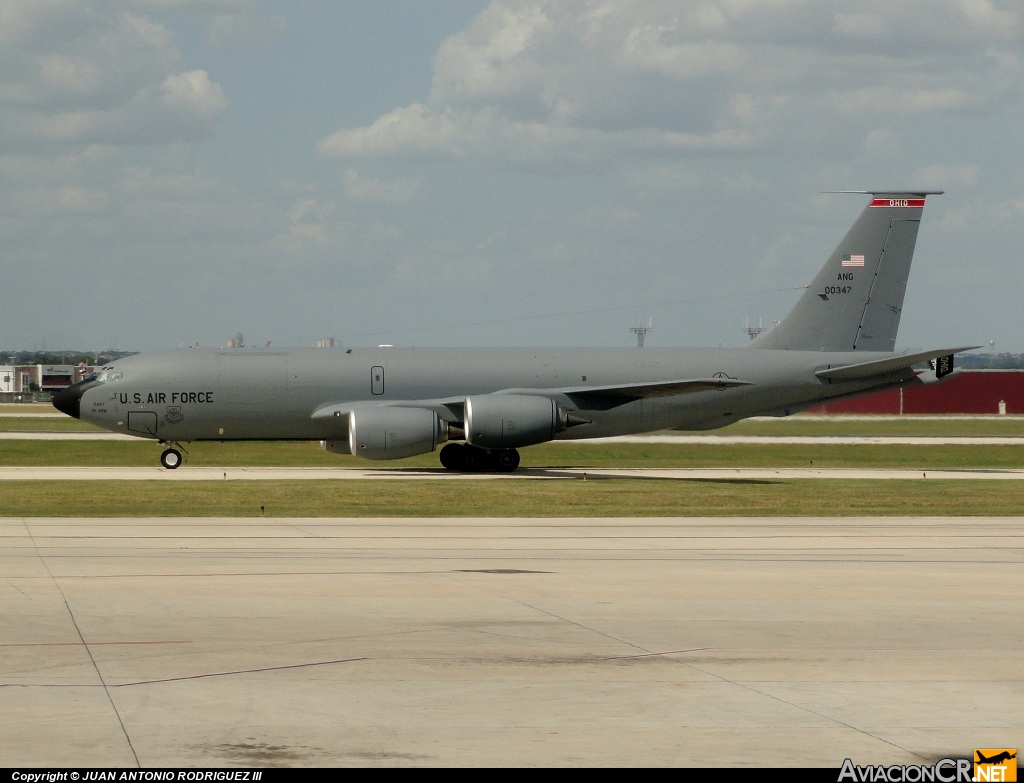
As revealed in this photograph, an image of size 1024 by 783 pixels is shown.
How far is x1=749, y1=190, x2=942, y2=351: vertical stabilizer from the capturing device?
4569cm

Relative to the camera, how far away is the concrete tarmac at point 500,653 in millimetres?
9133

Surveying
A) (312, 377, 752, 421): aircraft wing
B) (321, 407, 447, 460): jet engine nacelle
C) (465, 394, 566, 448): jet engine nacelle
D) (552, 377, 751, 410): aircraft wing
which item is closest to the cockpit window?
(312, 377, 752, 421): aircraft wing

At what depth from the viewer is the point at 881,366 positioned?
42875mm

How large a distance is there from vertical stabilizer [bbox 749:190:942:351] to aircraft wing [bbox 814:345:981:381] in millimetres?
1777

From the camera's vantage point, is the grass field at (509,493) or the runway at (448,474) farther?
the runway at (448,474)

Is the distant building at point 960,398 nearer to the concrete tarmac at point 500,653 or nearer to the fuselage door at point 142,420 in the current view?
the fuselage door at point 142,420

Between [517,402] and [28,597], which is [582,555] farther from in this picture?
[517,402]

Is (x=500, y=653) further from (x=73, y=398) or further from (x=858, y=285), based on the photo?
(x=858, y=285)

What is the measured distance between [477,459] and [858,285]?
47.3 feet

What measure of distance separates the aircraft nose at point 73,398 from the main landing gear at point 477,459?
37.5ft

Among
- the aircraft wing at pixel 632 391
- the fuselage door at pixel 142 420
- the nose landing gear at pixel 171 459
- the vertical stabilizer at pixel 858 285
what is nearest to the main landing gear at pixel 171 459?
the nose landing gear at pixel 171 459

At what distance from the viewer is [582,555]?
2106cm

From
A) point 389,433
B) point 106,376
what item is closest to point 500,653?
point 389,433

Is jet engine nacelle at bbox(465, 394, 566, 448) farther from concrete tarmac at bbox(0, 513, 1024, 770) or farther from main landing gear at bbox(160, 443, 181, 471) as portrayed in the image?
concrete tarmac at bbox(0, 513, 1024, 770)
